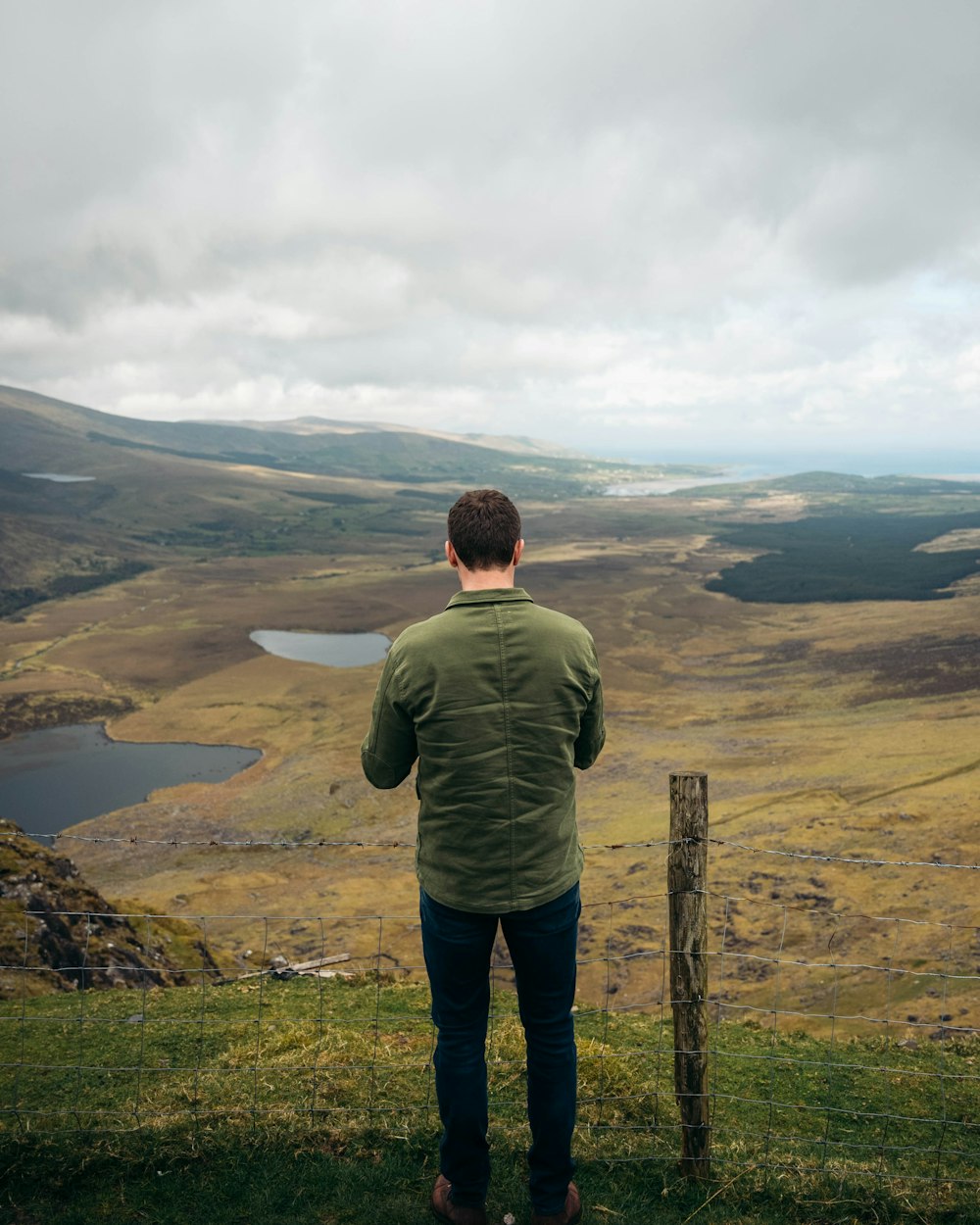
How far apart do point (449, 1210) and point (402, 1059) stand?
2325 millimetres

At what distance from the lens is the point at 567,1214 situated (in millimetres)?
3893

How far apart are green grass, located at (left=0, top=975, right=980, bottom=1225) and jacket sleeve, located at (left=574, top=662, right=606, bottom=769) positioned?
2.31 metres

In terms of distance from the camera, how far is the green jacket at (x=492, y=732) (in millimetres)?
3289

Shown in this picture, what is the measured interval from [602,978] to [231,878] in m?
12.6

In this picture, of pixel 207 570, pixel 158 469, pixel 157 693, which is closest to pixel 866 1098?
pixel 157 693

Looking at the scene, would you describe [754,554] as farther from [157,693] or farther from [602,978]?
[602,978]

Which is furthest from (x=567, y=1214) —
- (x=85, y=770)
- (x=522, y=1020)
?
(x=85, y=770)

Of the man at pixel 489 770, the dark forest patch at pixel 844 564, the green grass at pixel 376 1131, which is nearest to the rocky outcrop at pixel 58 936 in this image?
the green grass at pixel 376 1131

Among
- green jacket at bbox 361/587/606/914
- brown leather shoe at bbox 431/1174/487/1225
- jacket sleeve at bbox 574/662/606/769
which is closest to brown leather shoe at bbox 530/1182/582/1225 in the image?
brown leather shoe at bbox 431/1174/487/1225

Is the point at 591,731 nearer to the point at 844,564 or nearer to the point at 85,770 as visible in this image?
the point at 85,770

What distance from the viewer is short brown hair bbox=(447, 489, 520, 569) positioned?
338cm

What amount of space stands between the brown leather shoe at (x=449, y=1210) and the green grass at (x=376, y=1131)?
7.1 inches

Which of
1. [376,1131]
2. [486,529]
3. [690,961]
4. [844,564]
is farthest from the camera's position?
[844,564]

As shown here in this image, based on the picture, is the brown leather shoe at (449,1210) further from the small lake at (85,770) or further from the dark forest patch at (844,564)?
the dark forest patch at (844,564)
